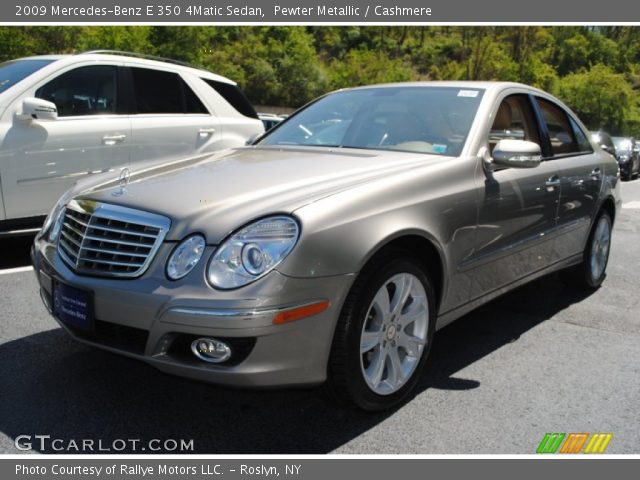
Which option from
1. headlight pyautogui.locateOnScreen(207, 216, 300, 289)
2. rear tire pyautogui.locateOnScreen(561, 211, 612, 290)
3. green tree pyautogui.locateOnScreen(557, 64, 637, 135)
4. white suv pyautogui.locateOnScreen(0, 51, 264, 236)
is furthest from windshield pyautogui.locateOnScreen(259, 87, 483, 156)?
green tree pyautogui.locateOnScreen(557, 64, 637, 135)

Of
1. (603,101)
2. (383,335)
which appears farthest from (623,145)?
(603,101)

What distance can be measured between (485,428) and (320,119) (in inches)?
89.3

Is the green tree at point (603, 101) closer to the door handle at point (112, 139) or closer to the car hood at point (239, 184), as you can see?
the door handle at point (112, 139)

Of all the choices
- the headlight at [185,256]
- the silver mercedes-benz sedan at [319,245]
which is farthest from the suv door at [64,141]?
the headlight at [185,256]

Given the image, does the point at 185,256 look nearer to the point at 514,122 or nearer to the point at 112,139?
the point at 514,122

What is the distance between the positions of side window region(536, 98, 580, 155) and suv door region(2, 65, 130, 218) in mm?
3624

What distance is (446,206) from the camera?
329 cm

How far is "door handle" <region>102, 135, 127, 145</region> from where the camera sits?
588 centimetres

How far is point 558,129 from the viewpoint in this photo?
484cm

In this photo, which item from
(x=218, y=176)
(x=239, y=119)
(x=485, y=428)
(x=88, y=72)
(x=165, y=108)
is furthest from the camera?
(x=239, y=119)

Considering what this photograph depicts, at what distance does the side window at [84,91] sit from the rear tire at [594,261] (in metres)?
4.24

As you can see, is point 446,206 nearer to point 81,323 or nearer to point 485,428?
point 485,428

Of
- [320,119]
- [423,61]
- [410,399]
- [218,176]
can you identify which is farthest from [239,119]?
[423,61]

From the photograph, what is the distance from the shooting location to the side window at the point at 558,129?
4.67 metres
